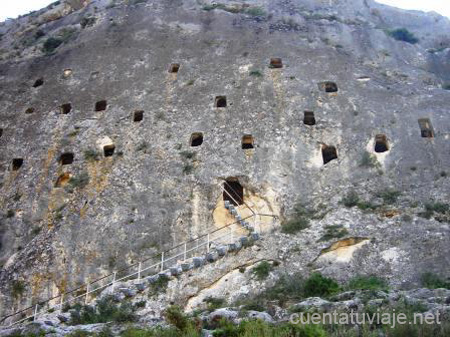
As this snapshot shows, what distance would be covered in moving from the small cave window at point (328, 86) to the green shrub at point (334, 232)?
807cm

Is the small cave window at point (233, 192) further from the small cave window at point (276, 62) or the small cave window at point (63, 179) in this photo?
the small cave window at point (276, 62)

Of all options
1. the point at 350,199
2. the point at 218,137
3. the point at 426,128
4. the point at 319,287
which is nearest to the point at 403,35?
the point at 426,128

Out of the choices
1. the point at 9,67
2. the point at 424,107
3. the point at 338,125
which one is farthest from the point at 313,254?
the point at 9,67

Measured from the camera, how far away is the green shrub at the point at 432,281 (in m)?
19.4

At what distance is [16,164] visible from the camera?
28781 mm

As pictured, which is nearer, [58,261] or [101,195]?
[58,261]

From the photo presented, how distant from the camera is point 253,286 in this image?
20609 millimetres

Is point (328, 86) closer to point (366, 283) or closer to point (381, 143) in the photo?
point (381, 143)

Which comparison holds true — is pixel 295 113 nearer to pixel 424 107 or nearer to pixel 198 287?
pixel 424 107

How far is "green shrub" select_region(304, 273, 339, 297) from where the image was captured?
19.3 meters

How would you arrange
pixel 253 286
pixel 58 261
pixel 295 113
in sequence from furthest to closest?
pixel 295 113 → pixel 58 261 → pixel 253 286

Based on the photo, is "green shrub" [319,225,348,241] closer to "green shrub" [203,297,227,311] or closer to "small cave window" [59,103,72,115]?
"green shrub" [203,297,227,311]

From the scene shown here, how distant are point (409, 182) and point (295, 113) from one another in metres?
5.54

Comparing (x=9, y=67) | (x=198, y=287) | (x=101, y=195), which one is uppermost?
(x=9, y=67)
